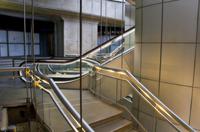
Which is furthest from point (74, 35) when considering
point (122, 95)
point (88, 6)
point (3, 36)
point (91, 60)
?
point (122, 95)

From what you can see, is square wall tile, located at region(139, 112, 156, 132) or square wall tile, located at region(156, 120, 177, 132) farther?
square wall tile, located at region(139, 112, 156, 132)

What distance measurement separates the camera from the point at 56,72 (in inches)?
220

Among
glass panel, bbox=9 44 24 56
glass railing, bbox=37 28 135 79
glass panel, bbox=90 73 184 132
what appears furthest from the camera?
glass panel, bbox=9 44 24 56

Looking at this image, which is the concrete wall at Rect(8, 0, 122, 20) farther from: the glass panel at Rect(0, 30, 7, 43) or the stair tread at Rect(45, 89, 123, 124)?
the stair tread at Rect(45, 89, 123, 124)

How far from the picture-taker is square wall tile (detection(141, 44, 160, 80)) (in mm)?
3915

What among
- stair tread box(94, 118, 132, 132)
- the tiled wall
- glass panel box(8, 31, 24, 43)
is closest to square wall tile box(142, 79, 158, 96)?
the tiled wall

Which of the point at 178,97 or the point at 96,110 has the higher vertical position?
the point at 178,97

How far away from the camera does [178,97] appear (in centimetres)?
359

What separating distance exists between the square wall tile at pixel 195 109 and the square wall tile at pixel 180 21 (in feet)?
3.09

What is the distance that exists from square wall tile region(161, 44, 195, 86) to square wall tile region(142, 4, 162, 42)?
0.33 m

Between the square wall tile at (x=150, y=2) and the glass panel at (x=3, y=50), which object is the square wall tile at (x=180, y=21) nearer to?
the square wall tile at (x=150, y=2)

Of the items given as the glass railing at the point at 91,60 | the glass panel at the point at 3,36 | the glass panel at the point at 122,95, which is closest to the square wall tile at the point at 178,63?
the glass panel at the point at 122,95

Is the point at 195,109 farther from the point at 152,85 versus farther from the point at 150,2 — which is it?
the point at 150,2

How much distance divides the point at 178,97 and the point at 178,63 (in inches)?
25.9
